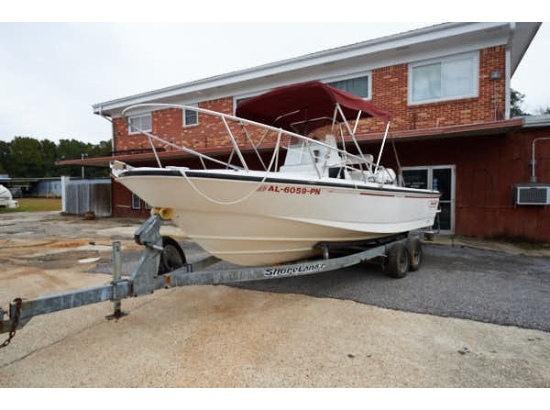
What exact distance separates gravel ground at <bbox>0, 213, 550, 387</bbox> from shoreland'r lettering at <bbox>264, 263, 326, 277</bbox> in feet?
1.47

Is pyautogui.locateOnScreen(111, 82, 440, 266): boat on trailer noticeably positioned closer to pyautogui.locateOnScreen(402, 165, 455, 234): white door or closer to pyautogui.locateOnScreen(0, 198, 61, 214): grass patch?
pyautogui.locateOnScreen(402, 165, 455, 234): white door

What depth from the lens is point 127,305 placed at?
4090mm

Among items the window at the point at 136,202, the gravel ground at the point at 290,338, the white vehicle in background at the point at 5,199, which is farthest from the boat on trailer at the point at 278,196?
the white vehicle in background at the point at 5,199

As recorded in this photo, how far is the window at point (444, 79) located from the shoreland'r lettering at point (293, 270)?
7.48 m

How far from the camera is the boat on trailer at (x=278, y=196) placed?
3223 mm

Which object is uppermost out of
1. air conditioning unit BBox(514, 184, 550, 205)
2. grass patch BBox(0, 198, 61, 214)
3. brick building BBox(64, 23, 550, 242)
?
brick building BBox(64, 23, 550, 242)

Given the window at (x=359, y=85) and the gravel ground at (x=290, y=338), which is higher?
Answer: the window at (x=359, y=85)

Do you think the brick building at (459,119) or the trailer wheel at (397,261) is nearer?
the trailer wheel at (397,261)

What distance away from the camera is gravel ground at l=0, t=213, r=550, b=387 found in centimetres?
250

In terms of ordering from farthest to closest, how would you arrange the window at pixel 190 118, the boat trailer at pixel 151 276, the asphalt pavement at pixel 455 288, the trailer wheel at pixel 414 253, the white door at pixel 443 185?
the window at pixel 190 118 < the white door at pixel 443 185 < the trailer wheel at pixel 414 253 < the asphalt pavement at pixel 455 288 < the boat trailer at pixel 151 276

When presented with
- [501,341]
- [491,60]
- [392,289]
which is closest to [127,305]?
[392,289]

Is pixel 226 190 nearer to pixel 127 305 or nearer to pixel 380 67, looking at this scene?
pixel 127 305

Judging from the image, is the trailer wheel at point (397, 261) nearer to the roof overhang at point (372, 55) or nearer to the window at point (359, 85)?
the window at point (359, 85)

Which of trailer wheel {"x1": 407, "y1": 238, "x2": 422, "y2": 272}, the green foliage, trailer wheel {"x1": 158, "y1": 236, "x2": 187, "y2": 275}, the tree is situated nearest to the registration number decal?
trailer wheel {"x1": 158, "y1": 236, "x2": 187, "y2": 275}
